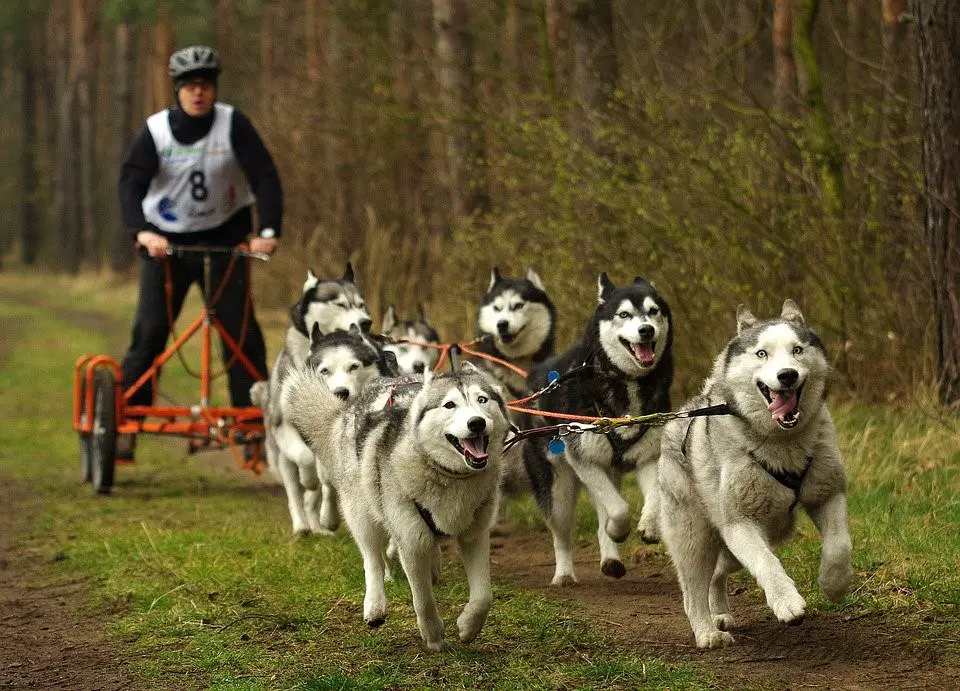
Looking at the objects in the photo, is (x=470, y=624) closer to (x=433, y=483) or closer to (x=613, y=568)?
(x=433, y=483)

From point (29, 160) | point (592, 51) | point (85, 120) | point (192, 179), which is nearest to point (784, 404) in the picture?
point (192, 179)

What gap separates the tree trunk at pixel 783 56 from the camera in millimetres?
11766

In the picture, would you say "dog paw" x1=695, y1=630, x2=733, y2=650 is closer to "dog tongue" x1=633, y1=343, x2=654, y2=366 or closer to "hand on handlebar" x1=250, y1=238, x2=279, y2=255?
"dog tongue" x1=633, y1=343, x2=654, y2=366

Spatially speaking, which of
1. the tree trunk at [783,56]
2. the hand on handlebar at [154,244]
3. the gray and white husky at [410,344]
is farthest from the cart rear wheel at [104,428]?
the tree trunk at [783,56]

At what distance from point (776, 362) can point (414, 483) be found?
4.47 ft

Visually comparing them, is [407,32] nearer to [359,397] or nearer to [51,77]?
[359,397]

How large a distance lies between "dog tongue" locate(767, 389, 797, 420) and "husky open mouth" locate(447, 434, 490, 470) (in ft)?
3.28

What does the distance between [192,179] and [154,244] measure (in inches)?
25.0

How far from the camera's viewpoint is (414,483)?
5.04 metres

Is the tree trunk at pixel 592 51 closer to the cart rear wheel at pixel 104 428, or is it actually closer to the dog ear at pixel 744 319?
the cart rear wheel at pixel 104 428

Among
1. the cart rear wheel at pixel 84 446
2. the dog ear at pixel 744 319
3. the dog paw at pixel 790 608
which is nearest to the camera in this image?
the dog paw at pixel 790 608

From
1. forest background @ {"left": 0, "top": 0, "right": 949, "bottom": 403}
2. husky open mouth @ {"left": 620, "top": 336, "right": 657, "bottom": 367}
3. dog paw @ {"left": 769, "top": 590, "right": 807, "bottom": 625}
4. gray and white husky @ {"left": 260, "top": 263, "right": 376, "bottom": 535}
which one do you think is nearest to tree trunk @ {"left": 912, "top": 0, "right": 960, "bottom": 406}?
forest background @ {"left": 0, "top": 0, "right": 949, "bottom": 403}

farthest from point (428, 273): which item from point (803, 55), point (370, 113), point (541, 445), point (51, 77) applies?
point (51, 77)

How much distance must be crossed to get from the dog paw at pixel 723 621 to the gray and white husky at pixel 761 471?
7.0 inches
